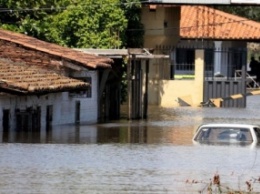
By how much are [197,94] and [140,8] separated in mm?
5026

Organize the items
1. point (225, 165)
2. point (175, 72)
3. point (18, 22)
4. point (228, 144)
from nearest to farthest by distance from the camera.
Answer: point (225, 165), point (228, 144), point (18, 22), point (175, 72)

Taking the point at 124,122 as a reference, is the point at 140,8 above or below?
above

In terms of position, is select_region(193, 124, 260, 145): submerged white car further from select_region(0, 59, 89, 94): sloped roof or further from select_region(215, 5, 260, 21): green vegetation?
select_region(215, 5, 260, 21): green vegetation

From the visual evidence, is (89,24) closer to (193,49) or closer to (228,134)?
(193,49)

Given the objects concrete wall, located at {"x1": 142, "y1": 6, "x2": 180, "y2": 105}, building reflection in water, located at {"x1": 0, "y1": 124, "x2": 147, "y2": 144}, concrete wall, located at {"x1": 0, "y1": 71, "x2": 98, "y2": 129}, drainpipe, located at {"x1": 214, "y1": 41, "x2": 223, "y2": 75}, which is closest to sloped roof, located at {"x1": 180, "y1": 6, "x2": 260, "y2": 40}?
drainpipe, located at {"x1": 214, "y1": 41, "x2": 223, "y2": 75}

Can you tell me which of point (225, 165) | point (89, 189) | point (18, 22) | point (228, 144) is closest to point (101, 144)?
point (228, 144)

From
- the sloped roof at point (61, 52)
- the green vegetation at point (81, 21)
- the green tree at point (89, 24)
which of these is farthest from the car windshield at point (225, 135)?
the green tree at point (89, 24)

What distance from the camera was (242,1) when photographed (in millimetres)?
55969

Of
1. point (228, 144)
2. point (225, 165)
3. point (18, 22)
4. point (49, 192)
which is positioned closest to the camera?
point (49, 192)

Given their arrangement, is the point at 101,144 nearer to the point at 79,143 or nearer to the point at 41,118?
the point at 79,143

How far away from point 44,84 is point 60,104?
345cm

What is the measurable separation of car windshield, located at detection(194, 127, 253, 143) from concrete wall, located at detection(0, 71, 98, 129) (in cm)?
644

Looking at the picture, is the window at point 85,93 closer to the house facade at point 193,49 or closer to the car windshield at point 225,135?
the car windshield at point 225,135

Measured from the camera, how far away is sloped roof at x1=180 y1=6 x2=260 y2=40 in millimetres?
65312
